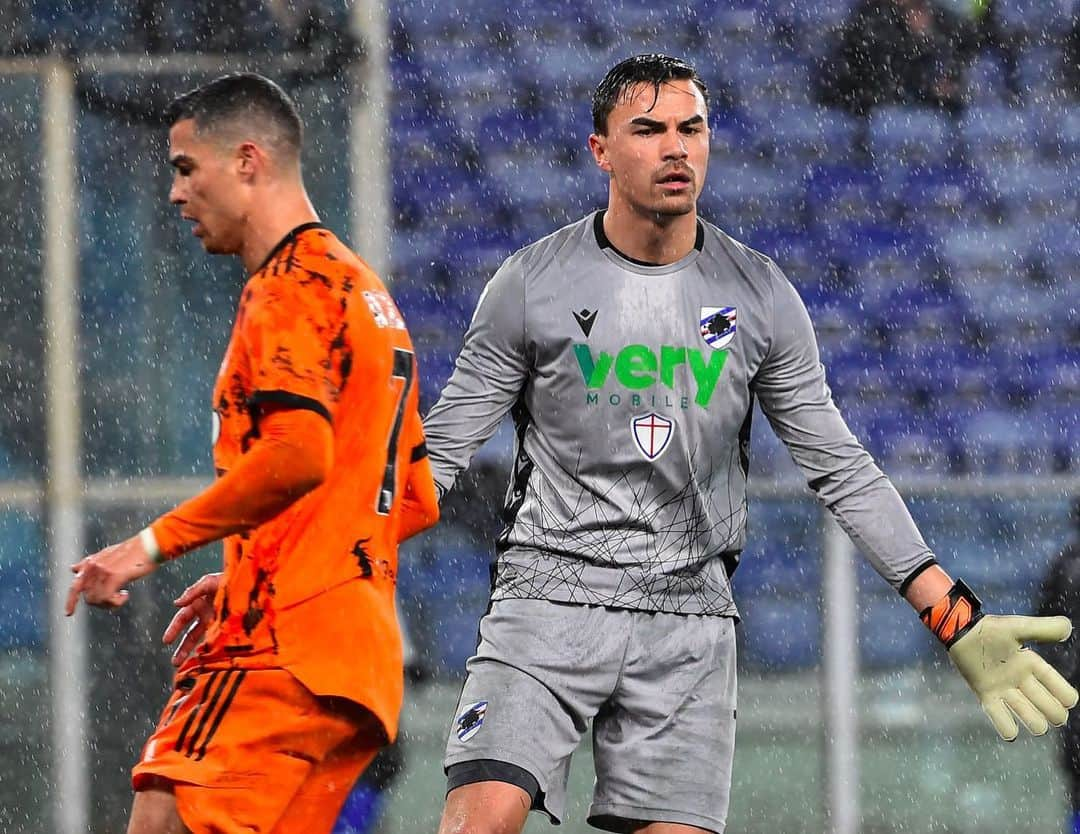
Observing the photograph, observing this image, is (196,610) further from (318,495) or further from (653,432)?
(653,432)

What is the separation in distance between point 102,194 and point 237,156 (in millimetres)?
4125

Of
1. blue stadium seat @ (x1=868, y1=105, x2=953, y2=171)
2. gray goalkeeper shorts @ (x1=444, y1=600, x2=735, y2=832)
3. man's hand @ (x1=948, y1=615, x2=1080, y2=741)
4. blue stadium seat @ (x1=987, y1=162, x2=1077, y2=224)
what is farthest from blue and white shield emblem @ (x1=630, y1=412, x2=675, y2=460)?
blue stadium seat @ (x1=987, y1=162, x2=1077, y2=224)

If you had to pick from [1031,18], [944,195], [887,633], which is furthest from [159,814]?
[1031,18]

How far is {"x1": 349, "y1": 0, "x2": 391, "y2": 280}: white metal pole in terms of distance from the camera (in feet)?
25.1

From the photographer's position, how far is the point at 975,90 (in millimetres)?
7797

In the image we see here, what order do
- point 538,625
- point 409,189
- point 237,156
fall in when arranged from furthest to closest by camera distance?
point 409,189, point 538,625, point 237,156

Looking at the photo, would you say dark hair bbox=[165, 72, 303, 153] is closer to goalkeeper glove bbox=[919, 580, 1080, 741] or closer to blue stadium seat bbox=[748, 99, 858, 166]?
goalkeeper glove bbox=[919, 580, 1080, 741]

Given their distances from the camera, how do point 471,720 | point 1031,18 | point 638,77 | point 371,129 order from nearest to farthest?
point 471,720
point 638,77
point 371,129
point 1031,18

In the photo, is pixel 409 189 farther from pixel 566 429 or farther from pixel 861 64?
pixel 566 429

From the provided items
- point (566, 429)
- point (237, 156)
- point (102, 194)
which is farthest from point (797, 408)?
point (102, 194)

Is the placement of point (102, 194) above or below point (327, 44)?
below

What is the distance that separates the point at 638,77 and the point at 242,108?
1.15 m

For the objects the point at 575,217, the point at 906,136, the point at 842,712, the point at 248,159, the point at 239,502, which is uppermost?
the point at 906,136

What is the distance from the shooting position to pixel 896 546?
461 cm
